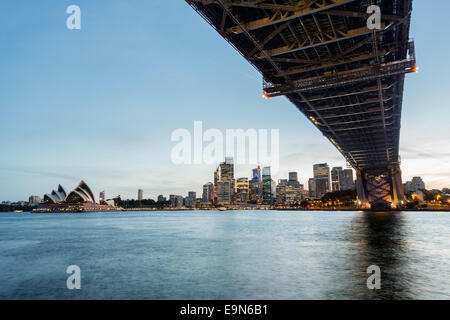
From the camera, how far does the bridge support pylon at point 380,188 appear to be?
262 feet

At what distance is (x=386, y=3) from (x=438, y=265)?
47.8ft

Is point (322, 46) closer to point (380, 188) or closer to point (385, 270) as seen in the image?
point (385, 270)

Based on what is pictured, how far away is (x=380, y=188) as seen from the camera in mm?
84688

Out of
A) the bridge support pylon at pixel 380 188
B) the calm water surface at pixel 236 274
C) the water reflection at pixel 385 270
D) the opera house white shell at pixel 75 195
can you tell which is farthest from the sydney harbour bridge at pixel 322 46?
the opera house white shell at pixel 75 195

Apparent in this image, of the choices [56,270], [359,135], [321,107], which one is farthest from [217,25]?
[359,135]

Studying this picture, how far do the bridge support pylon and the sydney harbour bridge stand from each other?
48.8m

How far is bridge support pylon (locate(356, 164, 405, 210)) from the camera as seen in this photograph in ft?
262

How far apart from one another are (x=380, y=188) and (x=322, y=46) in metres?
73.7

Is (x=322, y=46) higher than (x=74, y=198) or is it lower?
higher

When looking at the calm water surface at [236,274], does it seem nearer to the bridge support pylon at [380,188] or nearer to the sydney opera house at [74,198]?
the bridge support pylon at [380,188]

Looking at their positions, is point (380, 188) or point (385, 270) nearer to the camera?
point (385, 270)

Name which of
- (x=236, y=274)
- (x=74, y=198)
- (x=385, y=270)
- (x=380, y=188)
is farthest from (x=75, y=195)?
(x=385, y=270)

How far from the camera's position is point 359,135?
160 feet

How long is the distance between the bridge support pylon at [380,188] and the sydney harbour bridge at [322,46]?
160 feet
